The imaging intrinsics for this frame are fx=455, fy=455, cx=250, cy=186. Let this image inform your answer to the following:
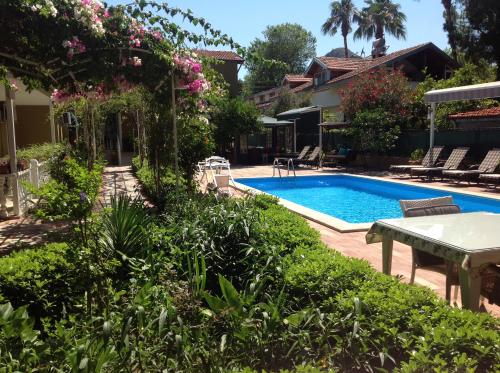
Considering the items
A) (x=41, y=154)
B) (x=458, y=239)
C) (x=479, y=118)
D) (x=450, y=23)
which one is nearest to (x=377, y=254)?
(x=458, y=239)

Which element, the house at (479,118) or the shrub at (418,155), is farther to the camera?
the shrub at (418,155)

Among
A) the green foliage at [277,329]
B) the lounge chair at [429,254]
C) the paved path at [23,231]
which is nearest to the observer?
the green foliage at [277,329]

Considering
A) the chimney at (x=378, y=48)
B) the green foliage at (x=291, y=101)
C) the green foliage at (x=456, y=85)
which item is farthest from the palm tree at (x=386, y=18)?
the green foliage at (x=456, y=85)

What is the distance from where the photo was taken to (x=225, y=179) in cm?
1038

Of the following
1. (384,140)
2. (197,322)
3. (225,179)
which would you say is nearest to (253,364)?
(197,322)

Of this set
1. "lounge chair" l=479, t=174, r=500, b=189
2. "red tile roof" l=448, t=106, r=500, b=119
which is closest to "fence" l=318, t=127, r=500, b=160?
"red tile roof" l=448, t=106, r=500, b=119

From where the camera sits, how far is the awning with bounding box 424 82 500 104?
12.3 metres

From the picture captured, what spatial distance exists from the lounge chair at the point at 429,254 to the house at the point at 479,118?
1296 cm

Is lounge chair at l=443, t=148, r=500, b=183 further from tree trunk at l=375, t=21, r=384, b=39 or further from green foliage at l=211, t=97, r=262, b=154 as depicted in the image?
tree trunk at l=375, t=21, r=384, b=39

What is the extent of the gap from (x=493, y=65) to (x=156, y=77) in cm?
2758

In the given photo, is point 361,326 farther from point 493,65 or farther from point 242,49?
point 493,65

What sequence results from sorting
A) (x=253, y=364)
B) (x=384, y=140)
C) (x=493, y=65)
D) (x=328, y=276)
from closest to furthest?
1. (x=253, y=364)
2. (x=328, y=276)
3. (x=384, y=140)
4. (x=493, y=65)

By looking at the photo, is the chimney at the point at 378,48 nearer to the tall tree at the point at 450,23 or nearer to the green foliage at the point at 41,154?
the tall tree at the point at 450,23

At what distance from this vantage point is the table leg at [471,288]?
10.6ft
